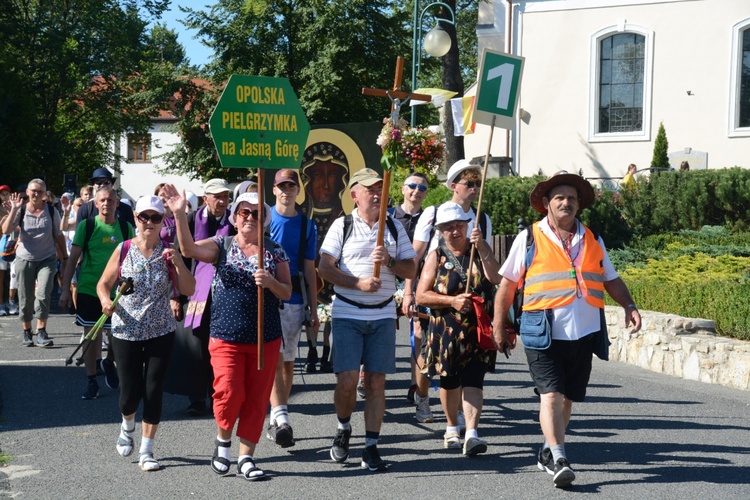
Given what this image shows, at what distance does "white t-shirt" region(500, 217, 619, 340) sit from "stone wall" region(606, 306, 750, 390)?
4.31m

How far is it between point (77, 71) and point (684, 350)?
27968 millimetres

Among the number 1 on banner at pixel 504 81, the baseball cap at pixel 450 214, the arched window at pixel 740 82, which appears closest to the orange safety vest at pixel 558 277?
the baseball cap at pixel 450 214

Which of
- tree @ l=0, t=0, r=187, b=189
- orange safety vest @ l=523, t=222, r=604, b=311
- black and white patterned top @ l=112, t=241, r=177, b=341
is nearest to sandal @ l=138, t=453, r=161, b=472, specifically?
black and white patterned top @ l=112, t=241, r=177, b=341

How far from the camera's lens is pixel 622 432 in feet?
25.4

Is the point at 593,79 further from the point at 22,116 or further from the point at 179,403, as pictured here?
the point at 179,403

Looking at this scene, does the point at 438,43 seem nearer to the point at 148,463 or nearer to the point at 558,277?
the point at 558,277

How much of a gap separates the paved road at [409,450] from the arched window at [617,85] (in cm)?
1690

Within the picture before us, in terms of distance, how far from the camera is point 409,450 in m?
7.14

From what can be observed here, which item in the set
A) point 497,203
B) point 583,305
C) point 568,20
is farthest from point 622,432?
point 568,20

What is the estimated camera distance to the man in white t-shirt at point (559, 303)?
20.2 ft

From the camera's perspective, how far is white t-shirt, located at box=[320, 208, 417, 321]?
668 cm

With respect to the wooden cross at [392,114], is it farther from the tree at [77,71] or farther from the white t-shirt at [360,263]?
the tree at [77,71]

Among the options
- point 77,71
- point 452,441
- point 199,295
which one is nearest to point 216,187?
point 199,295

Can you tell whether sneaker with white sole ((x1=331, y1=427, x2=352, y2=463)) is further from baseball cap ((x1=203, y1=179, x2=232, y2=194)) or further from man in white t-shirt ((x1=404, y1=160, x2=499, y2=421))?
baseball cap ((x1=203, y1=179, x2=232, y2=194))
